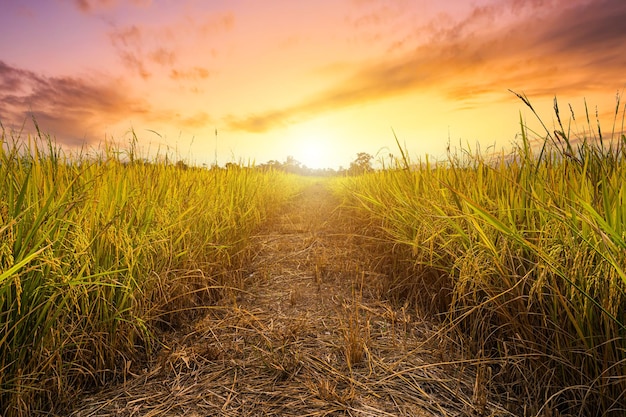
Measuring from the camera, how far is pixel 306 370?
1.62 m

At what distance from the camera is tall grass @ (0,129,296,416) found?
128cm

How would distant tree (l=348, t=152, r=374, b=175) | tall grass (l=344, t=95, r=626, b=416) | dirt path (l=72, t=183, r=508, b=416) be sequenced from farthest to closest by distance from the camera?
distant tree (l=348, t=152, r=374, b=175) → dirt path (l=72, t=183, r=508, b=416) → tall grass (l=344, t=95, r=626, b=416)

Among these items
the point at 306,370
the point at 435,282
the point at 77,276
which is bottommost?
the point at 306,370

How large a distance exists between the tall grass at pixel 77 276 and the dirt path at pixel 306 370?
0.64 feet

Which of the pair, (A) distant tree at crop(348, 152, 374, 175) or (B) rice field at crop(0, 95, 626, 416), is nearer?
(B) rice field at crop(0, 95, 626, 416)

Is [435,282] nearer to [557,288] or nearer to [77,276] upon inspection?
[557,288]

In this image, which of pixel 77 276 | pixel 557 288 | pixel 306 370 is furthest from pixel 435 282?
pixel 77 276

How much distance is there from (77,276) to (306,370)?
114 centimetres

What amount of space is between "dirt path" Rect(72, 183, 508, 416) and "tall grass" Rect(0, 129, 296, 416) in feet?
0.64

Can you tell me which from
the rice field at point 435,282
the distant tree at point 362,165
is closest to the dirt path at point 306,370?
the rice field at point 435,282

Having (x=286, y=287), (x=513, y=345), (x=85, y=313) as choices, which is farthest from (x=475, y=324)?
(x=85, y=313)

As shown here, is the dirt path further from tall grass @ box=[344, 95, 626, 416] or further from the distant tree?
the distant tree

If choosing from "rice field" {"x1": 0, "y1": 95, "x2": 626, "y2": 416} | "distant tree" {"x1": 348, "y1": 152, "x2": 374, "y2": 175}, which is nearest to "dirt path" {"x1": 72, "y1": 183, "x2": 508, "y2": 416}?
"rice field" {"x1": 0, "y1": 95, "x2": 626, "y2": 416}

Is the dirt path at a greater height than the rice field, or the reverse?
the rice field
